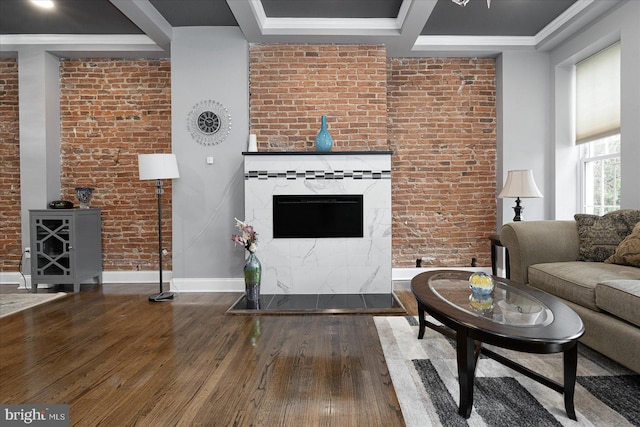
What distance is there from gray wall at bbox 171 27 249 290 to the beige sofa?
2.88m

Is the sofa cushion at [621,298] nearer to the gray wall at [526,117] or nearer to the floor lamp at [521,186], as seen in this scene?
the floor lamp at [521,186]

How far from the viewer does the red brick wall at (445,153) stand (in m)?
4.79

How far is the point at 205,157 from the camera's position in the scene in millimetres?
4289

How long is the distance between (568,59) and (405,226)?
2670mm

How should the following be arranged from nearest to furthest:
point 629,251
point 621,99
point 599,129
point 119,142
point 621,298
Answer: point 621,298 → point 629,251 → point 621,99 → point 599,129 → point 119,142

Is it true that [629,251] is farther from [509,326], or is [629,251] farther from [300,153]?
[300,153]

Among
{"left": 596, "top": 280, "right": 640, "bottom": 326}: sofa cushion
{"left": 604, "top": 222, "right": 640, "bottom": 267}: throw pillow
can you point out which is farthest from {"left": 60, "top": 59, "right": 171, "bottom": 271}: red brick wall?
{"left": 604, "top": 222, "right": 640, "bottom": 267}: throw pillow

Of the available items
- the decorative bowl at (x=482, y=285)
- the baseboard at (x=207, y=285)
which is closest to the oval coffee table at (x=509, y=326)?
the decorative bowl at (x=482, y=285)

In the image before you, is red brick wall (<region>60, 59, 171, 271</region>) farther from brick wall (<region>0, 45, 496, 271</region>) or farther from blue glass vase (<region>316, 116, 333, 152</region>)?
blue glass vase (<region>316, 116, 333, 152</region>)

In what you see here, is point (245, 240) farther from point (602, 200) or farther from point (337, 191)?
point (602, 200)

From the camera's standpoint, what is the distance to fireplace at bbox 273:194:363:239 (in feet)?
13.5

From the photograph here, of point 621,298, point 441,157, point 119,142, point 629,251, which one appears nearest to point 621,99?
point 629,251

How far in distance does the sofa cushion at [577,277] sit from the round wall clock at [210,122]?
3.41m

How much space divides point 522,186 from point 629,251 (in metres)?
1.42
